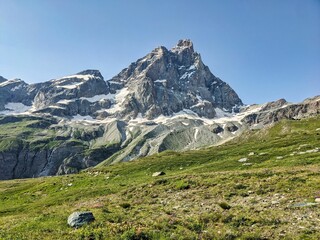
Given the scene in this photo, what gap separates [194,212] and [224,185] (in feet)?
31.2

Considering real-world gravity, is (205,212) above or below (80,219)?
below

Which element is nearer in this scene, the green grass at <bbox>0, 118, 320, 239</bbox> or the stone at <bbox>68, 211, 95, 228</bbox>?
the green grass at <bbox>0, 118, 320, 239</bbox>

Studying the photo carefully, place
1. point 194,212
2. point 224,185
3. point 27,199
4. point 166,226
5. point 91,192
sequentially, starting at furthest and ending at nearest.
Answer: point 27,199 → point 91,192 → point 224,185 → point 194,212 → point 166,226

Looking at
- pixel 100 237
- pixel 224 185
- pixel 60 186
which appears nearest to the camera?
pixel 100 237

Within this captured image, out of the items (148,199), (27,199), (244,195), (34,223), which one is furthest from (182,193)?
(27,199)

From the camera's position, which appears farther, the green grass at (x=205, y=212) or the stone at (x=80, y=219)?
the stone at (x=80, y=219)

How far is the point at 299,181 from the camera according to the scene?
31953 millimetres

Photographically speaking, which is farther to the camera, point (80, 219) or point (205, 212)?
point (205, 212)

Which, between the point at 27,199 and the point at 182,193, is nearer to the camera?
the point at 182,193

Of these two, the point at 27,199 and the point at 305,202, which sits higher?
the point at 305,202

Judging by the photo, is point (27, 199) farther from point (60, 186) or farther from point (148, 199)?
point (148, 199)

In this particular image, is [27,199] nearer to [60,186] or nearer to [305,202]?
[60,186]

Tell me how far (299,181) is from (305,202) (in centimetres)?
706

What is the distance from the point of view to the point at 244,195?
1217 inches
